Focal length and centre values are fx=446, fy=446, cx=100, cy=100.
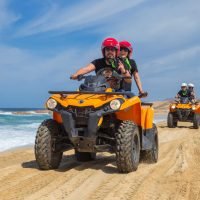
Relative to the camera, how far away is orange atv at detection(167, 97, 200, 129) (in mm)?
18266

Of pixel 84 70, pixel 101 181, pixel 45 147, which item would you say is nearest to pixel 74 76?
pixel 84 70

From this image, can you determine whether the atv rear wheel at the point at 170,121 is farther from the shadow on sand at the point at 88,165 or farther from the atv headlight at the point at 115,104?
the atv headlight at the point at 115,104

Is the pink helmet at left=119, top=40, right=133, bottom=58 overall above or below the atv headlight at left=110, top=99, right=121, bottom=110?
above

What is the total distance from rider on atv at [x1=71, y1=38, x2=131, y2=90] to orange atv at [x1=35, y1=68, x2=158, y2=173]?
329mm

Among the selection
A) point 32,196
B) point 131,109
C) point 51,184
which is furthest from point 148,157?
point 32,196

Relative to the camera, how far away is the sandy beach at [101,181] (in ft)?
14.7

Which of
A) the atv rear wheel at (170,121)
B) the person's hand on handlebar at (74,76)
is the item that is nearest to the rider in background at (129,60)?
the person's hand on handlebar at (74,76)

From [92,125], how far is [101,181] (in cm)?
86

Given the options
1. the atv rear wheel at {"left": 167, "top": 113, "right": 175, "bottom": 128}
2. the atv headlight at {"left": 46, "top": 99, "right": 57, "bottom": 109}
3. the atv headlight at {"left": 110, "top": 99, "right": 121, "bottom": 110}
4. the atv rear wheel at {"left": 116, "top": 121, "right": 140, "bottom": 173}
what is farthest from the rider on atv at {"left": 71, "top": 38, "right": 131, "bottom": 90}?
the atv rear wheel at {"left": 167, "top": 113, "right": 175, "bottom": 128}

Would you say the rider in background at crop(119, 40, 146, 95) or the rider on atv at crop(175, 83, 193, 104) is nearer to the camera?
the rider in background at crop(119, 40, 146, 95)

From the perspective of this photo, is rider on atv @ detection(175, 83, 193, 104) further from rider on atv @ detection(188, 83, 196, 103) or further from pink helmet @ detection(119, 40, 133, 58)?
pink helmet @ detection(119, 40, 133, 58)

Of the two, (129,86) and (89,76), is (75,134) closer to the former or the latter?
(89,76)

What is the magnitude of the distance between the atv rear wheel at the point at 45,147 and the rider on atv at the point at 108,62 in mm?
1045

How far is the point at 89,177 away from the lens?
18.0 ft
